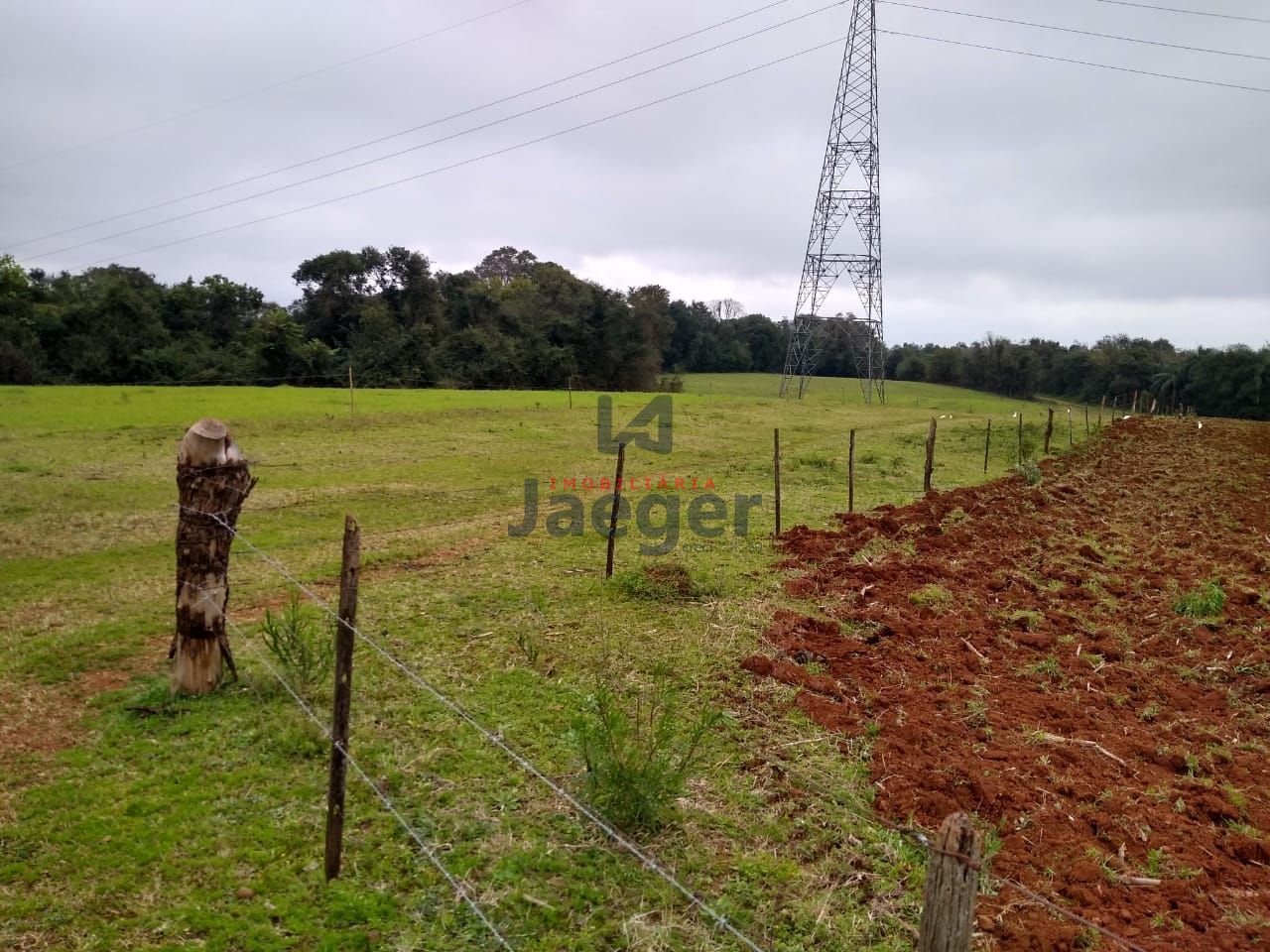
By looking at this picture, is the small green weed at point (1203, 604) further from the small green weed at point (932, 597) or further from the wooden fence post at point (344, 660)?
the wooden fence post at point (344, 660)

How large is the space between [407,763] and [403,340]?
42.3 metres

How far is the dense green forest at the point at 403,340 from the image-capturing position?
121 ft

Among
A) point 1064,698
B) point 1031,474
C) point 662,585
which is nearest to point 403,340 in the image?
point 1031,474

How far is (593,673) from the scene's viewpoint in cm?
611

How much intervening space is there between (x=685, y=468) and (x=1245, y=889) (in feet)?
50.3

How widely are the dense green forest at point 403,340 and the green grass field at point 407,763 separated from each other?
2942cm

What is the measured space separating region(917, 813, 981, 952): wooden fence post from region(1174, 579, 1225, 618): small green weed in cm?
747

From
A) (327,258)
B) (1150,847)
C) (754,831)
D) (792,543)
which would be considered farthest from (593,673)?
(327,258)

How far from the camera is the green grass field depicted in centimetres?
354

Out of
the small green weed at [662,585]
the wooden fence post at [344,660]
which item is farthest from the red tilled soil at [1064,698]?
the wooden fence post at [344,660]

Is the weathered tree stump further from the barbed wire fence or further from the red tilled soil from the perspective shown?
the red tilled soil

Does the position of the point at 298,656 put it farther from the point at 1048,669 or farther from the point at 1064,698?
the point at 1048,669

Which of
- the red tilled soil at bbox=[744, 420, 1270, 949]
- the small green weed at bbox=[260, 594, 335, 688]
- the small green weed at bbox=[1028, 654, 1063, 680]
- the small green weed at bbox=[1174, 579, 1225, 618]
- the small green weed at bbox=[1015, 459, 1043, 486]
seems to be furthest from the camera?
the small green weed at bbox=[1015, 459, 1043, 486]

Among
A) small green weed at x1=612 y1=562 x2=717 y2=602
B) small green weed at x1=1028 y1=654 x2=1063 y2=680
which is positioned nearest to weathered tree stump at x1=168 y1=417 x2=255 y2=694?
small green weed at x1=612 y1=562 x2=717 y2=602
